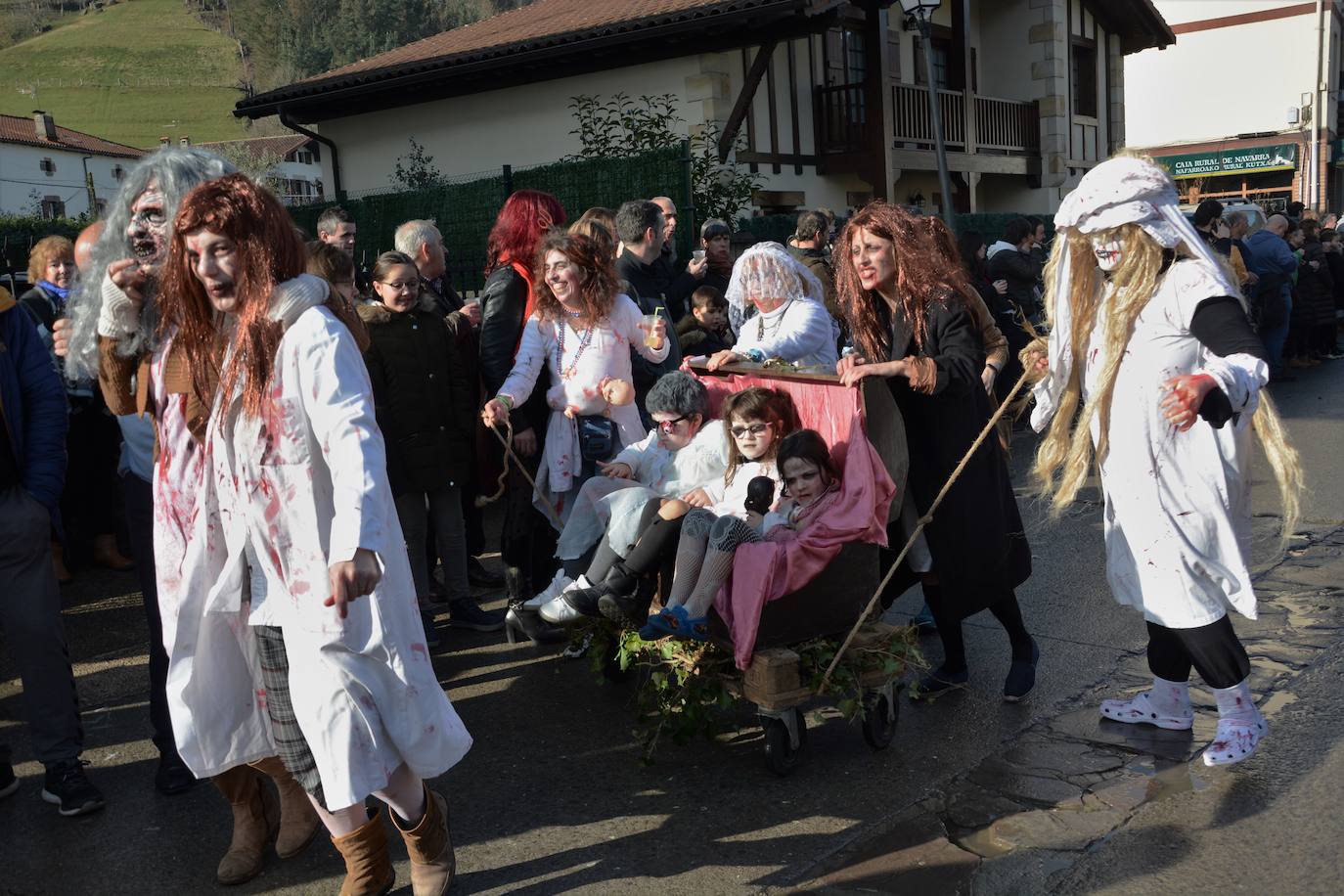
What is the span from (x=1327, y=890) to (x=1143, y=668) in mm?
1816

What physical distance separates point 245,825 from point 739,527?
1.82 meters

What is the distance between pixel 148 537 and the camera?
4.12m

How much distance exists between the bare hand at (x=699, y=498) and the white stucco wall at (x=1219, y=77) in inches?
1714

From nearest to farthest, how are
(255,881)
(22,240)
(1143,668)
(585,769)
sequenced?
(255,881), (585,769), (1143,668), (22,240)

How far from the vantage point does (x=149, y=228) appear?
350 cm

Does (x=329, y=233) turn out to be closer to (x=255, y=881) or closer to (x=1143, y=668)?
(x=255, y=881)

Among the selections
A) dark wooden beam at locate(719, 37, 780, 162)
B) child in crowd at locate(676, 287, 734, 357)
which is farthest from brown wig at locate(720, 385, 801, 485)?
dark wooden beam at locate(719, 37, 780, 162)

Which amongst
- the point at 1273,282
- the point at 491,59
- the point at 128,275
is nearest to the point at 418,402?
the point at 128,275

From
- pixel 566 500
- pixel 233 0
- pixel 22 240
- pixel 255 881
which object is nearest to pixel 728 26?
pixel 22 240

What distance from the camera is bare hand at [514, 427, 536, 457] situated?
550cm

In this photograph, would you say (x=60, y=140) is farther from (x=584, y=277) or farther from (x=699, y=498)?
(x=699, y=498)

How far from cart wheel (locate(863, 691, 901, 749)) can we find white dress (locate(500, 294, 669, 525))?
1.78 meters

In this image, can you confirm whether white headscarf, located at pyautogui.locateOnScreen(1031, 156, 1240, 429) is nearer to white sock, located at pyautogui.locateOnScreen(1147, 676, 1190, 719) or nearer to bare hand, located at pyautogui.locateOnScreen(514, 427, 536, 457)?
white sock, located at pyautogui.locateOnScreen(1147, 676, 1190, 719)

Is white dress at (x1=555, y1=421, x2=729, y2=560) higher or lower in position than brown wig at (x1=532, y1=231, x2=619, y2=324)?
lower
